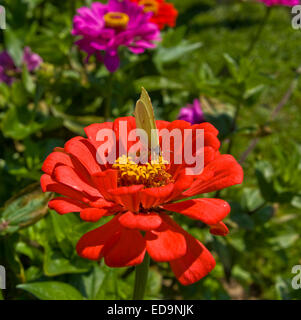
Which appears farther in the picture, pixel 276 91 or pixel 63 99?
pixel 276 91

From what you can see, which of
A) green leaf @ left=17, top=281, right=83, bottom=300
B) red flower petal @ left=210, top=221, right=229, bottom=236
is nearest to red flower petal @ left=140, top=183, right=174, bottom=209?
red flower petal @ left=210, top=221, right=229, bottom=236

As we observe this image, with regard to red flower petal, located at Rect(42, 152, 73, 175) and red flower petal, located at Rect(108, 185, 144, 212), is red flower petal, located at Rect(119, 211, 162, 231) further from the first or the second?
red flower petal, located at Rect(42, 152, 73, 175)

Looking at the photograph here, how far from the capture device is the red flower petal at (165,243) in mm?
608

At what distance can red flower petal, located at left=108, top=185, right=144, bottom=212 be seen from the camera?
0.63m

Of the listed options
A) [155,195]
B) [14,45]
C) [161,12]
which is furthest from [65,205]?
[161,12]

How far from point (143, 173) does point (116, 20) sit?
0.81 meters

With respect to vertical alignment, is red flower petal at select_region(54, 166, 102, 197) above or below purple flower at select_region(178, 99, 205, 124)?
below

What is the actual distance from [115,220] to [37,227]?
1.91 feet

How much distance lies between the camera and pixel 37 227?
118 centimetres

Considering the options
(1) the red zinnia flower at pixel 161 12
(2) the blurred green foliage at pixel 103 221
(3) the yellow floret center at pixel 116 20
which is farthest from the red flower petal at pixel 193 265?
(1) the red zinnia flower at pixel 161 12

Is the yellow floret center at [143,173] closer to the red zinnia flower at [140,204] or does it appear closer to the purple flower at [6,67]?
the red zinnia flower at [140,204]

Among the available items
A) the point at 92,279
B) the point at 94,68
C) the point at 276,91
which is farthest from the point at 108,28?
the point at 276,91

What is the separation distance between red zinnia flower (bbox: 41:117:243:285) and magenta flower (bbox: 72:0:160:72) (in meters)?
0.61
